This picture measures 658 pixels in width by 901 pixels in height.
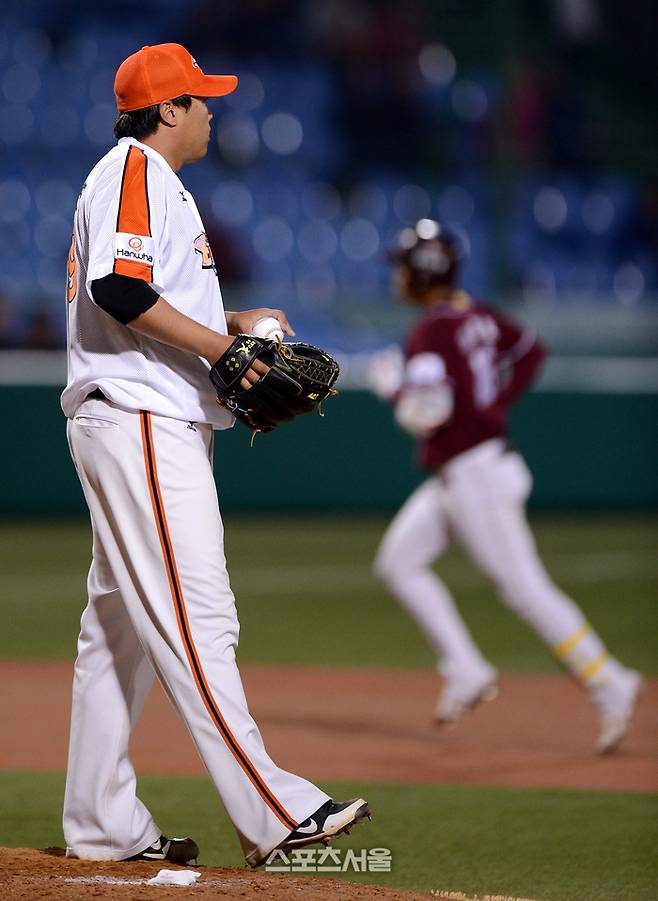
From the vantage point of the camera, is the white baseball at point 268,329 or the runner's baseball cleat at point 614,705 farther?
the runner's baseball cleat at point 614,705

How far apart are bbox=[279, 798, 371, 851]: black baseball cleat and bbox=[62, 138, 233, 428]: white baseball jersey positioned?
37.8 inches

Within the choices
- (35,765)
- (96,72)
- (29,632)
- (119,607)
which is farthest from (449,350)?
(96,72)

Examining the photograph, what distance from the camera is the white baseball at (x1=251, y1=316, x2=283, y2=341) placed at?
11.9ft

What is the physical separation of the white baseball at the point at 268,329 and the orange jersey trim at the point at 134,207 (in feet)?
1.19

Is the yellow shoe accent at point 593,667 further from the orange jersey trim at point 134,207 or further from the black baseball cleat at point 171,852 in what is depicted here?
the orange jersey trim at point 134,207

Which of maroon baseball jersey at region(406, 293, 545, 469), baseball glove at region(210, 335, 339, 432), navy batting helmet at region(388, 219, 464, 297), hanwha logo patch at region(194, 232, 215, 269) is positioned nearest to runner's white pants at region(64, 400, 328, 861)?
baseball glove at region(210, 335, 339, 432)

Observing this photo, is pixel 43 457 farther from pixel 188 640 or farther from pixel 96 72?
pixel 188 640

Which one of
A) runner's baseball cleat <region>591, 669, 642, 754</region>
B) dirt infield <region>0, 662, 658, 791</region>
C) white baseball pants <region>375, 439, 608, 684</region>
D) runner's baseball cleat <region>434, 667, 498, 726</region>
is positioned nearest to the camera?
dirt infield <region>0, 662, 658, 791</region>

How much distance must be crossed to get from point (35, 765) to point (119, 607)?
2.01m

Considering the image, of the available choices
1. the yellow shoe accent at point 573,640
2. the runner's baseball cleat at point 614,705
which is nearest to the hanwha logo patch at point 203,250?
the yellow shoe accent at point 573,640

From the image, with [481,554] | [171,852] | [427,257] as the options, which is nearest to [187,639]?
[171,852]

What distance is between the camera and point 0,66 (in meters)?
16.2

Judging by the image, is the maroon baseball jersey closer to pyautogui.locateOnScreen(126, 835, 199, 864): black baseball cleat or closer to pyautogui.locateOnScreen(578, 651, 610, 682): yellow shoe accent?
pyautogui.locateOnScreen(578, 651, 610, 682): yellow shoe accent

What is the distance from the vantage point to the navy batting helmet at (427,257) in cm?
628
